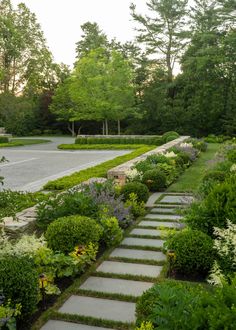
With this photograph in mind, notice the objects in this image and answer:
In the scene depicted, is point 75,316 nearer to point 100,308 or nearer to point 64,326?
point 64,326

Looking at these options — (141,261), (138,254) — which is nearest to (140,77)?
(138,254)

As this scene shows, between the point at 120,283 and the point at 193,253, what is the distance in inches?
33.3

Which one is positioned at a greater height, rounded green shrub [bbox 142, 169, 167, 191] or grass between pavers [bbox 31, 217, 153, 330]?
rounded green shrub [bbox 142, 169, 167, 191]

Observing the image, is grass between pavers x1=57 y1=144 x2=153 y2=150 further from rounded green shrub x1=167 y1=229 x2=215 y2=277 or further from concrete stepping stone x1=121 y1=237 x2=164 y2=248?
rounded green shrub x1=167 y1=229 x2=215 y2=277

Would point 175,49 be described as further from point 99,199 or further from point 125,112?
point 99,199

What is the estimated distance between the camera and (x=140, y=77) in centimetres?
3144

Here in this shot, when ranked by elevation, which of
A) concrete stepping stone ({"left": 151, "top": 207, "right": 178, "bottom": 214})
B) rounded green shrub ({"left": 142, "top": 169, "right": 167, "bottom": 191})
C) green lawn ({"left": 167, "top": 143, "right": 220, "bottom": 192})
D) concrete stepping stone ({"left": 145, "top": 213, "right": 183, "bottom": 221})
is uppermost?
rounded green shrub ({"left": 142, "top": 169, "right": 167, "bottom": 191})

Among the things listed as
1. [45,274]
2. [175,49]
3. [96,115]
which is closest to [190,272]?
[45,274]

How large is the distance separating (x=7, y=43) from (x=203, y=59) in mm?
16087

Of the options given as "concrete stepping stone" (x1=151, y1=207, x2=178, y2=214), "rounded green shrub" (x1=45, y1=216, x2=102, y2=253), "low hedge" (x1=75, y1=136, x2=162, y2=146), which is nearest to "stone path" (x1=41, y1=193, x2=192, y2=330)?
"rounded green shrub" (x1=45, y1=216, x2=102, y2=253)

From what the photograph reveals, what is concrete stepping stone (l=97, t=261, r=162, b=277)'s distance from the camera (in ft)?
13.1

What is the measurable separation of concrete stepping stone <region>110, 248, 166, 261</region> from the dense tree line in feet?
67.0

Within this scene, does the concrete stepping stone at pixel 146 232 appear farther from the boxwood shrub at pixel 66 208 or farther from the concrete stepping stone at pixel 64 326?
the concrete stepping stone at pixel 64 326

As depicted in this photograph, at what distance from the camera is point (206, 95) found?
26.7 meters
